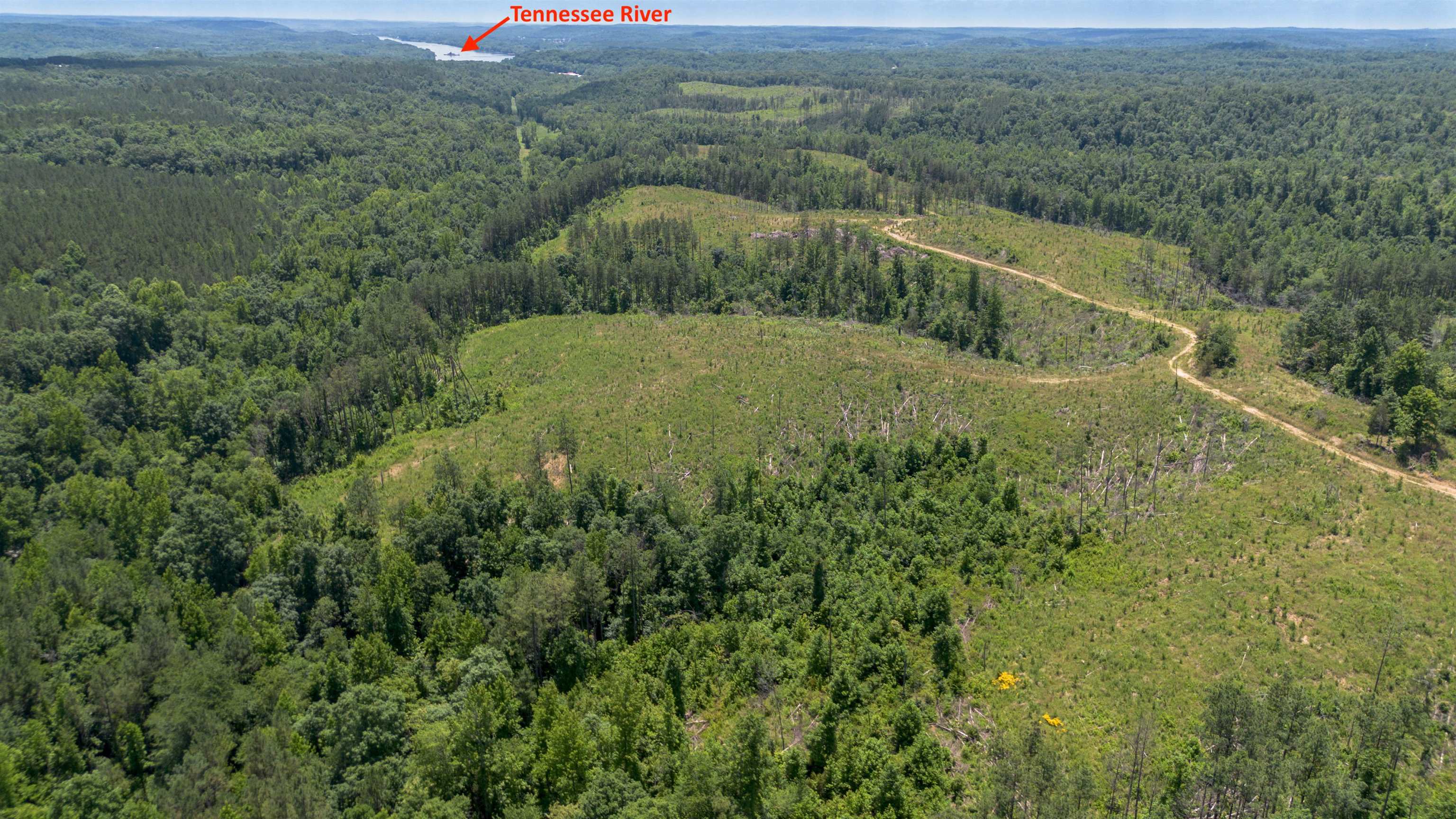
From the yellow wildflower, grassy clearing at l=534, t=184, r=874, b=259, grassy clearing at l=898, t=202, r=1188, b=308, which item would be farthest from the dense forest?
grassy clearing at l=534, t=184, r=874, b=259

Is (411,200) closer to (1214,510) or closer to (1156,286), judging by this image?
(1156,286)

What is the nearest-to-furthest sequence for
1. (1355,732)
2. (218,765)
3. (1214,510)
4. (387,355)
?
(1355,732), (218,765), (1214,510), (387,355)

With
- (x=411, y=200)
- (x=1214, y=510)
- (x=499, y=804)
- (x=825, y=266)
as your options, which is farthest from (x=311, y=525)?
(x=411, y=200)

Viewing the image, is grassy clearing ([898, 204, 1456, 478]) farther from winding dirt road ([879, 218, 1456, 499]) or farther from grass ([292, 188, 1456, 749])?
winding dirt road ([879, 218, 1456, 499])

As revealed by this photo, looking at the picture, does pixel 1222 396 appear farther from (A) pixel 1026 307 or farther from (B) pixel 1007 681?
(B) pixel 1007 681

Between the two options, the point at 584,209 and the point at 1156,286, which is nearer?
the point at 1156,286

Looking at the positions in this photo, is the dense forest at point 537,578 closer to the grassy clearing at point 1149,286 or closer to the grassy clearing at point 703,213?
the grassy clearing at point 1149,286

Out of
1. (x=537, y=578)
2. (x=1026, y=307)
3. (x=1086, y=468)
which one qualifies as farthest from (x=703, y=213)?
(x=537, y=578)

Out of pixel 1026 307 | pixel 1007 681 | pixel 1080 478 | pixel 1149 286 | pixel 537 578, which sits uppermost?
pixel 1149 286
